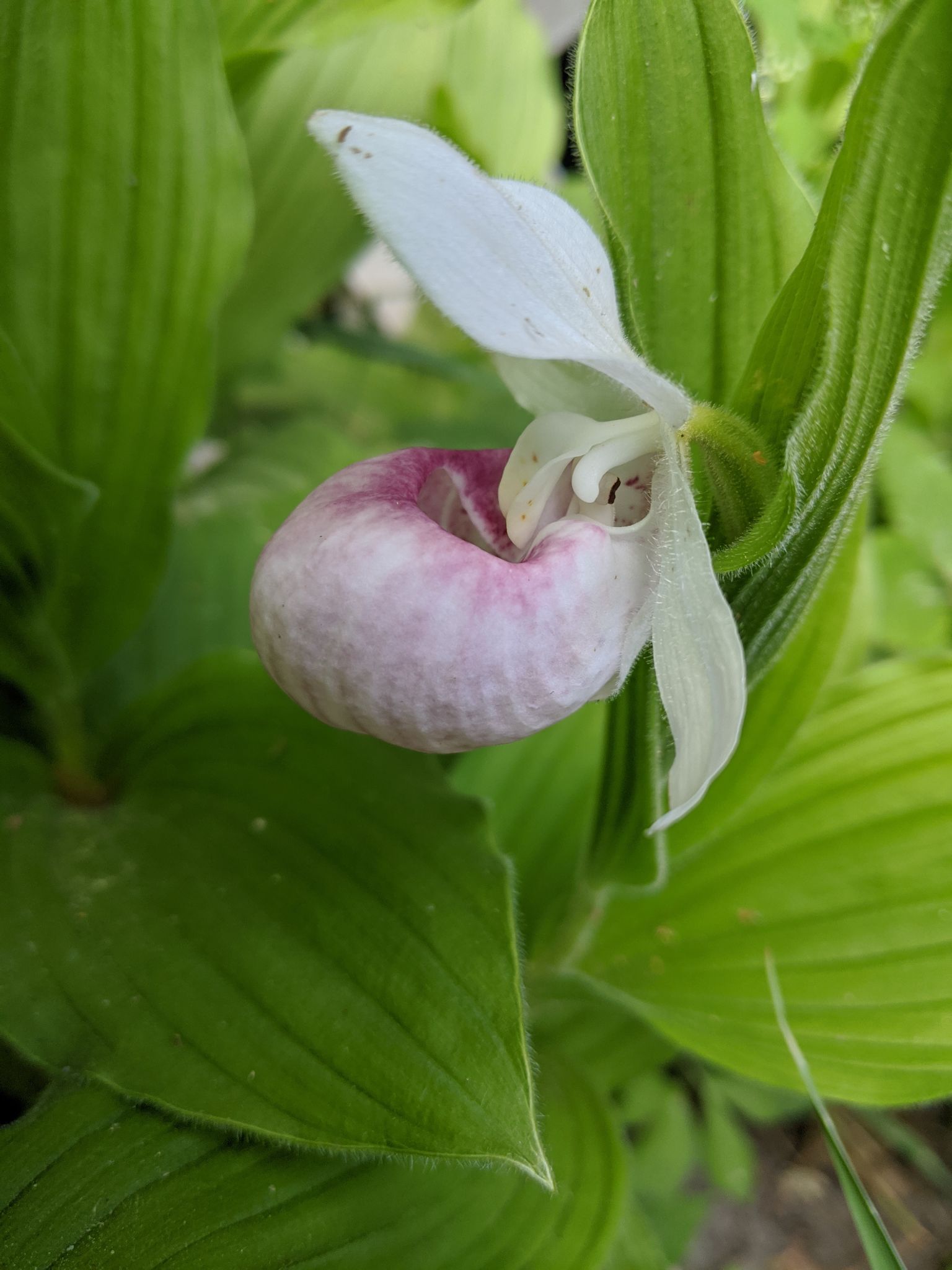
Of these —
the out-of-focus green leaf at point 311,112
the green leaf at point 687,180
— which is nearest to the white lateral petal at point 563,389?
the green leaf at point 687,180

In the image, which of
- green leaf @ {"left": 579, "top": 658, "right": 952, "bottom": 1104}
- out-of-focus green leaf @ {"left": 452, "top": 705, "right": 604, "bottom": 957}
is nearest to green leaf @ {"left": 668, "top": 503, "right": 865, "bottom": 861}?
green leaf @ {"left": 579, "top": 658, "right": 952, "bottom": 1104}

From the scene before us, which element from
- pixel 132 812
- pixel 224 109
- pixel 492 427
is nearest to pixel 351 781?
pixel 132 812

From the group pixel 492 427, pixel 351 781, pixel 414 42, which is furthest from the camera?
pixel 492 427

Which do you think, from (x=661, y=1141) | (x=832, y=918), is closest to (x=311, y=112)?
(x=832, y=918)

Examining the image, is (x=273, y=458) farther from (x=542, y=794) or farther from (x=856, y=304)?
(x=856, y=304)

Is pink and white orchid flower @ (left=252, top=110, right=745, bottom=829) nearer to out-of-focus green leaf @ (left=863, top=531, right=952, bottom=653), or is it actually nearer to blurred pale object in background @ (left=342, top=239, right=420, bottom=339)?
out-of-focus green leaf @ (left=863, top=531, right=952, bottom=653)

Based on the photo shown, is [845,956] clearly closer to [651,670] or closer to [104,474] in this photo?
[651,670]
